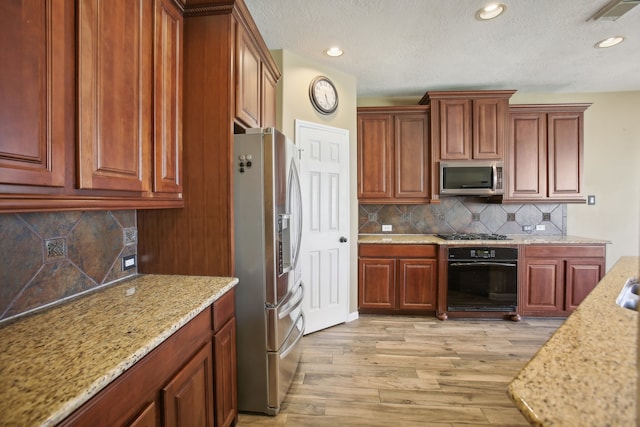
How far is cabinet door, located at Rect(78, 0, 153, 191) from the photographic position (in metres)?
1.01

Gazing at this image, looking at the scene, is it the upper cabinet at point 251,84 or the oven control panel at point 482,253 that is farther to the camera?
the oven control panel at point 482,253

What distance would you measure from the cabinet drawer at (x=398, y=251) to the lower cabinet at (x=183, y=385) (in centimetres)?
190

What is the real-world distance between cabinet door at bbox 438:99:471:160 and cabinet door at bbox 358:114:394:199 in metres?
0.59

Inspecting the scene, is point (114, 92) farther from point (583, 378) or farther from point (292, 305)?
point (583, 378)

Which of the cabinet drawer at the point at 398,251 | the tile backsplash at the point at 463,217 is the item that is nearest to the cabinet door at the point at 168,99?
the cabinet drawer at the point at 398,251

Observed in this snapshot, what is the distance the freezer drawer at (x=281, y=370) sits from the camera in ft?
5.59

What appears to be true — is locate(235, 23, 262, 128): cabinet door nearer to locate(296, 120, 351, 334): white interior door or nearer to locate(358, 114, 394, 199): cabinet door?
locate(296, 120, 351, 334): white interior door

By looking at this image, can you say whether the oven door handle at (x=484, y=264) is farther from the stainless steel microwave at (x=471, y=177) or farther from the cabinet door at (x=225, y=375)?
the cabinet door at (x=225, y=375)

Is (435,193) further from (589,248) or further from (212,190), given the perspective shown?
(212,190)

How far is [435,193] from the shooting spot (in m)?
3.34

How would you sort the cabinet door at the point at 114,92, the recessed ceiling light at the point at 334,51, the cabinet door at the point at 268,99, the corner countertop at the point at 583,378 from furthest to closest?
the recessed ceiling light at the point at 334,51, the cabinet door at the point at 268,99, the cabinet door at the point at 114,92, the corner countertop at the point at 583,378

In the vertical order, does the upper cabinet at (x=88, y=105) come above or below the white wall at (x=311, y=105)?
below

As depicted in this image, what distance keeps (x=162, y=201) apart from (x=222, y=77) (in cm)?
77

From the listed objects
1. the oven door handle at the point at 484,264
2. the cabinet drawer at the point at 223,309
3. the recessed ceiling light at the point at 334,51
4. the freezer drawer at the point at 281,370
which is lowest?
the freezer drawer at the point at 281,370
